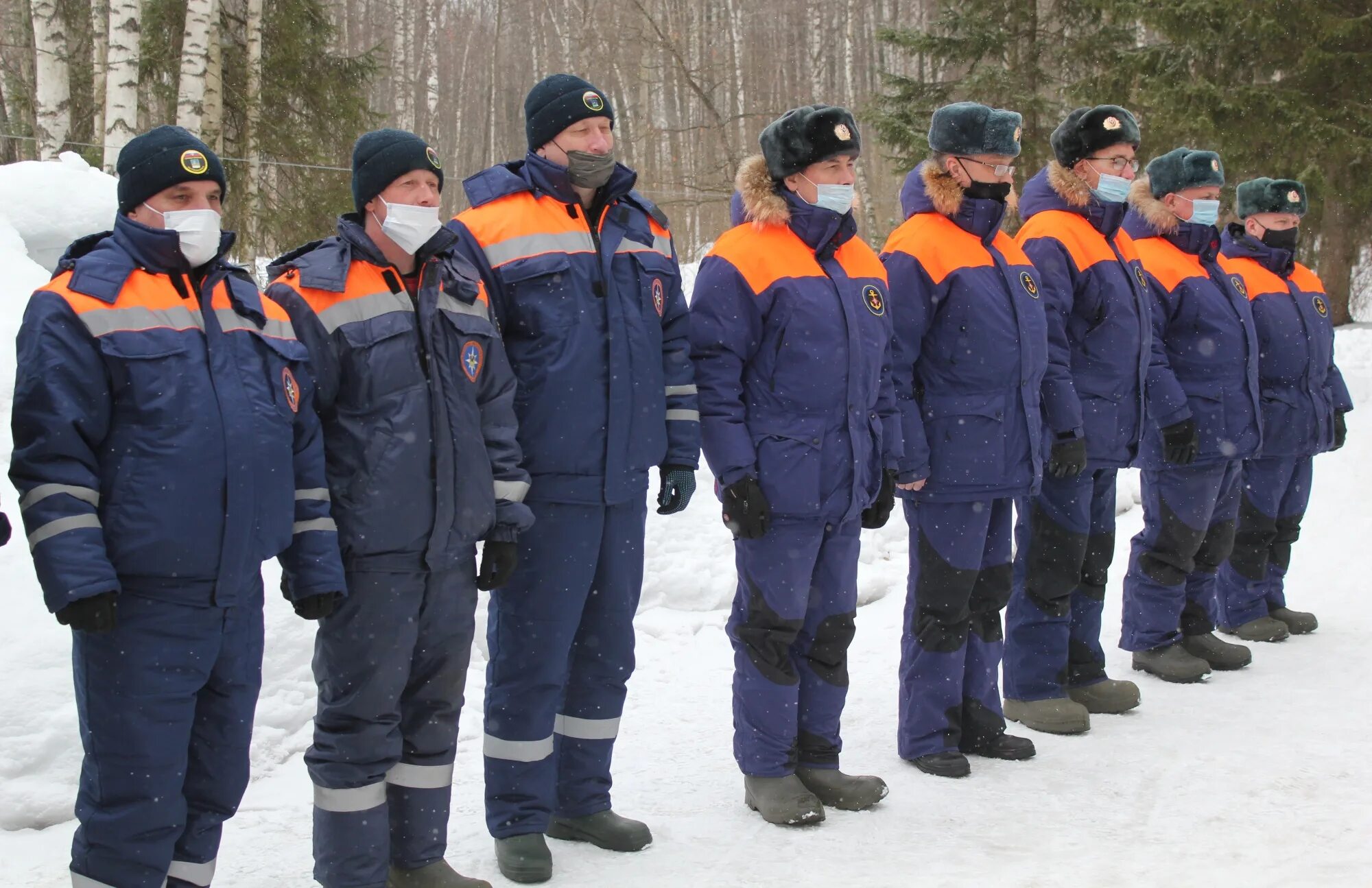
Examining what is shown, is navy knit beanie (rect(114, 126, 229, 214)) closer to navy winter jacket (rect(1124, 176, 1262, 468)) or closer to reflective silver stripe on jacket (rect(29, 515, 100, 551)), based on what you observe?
reflective silver stripe on jacket (rect(29, 515, 100, 551))

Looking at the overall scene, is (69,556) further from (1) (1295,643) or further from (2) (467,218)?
(1) (1295,643)

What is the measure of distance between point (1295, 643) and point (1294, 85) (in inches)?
303

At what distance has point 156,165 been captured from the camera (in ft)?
10.6

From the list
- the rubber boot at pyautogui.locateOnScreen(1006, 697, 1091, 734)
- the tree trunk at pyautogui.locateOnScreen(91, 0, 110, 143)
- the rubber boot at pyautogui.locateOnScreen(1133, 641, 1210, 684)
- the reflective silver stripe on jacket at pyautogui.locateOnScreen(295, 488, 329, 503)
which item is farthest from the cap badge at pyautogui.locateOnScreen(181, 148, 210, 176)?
the tree trunk at pyautogui.locateOnScreen(91, 0, 110, 143)

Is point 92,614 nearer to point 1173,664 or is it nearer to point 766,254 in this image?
point 766,254

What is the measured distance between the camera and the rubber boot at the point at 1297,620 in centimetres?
716

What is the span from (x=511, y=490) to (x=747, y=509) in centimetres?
91

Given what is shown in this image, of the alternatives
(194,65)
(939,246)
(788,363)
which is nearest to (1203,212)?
(939,246)

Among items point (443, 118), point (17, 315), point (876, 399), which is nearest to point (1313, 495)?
point (876, 399)

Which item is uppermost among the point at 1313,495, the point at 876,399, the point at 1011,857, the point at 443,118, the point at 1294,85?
the point at 443,118

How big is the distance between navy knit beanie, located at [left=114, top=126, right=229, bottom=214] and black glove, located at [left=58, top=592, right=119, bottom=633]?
1069 millimetres

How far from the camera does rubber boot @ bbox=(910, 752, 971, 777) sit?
15.8 feet

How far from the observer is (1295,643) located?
6953 millimetres

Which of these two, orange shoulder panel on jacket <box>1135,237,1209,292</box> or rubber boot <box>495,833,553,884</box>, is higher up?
orange shoulder panel on jacket <box>1135,237,1209,292</box>
